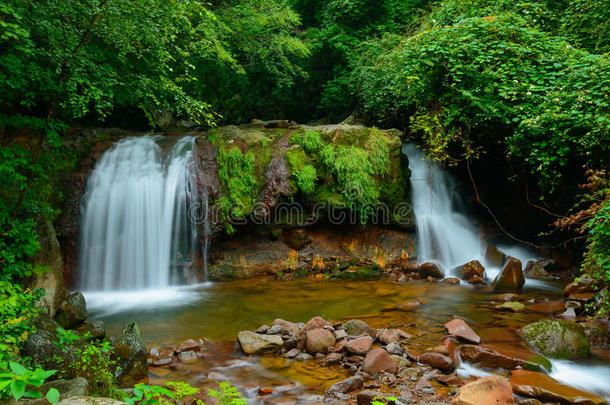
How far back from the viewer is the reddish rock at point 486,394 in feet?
10.4

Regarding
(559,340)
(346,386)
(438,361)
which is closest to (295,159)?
(438,361)

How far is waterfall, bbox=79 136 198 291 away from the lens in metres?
8.23

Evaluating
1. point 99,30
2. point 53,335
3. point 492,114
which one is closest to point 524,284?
point 492,114

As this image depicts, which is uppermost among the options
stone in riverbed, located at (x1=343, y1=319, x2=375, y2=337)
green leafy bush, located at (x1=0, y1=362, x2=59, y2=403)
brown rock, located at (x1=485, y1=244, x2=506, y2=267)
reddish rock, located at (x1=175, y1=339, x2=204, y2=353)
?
green leafy bush, located at (x1=0, y1=362, x2=59, y2=403)

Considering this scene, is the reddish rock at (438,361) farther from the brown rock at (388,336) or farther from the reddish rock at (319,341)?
the reddish rock at (319,341)

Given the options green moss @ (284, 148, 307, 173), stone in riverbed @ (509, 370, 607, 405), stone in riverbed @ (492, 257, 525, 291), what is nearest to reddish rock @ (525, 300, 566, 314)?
stone in riverbed @ (492, 257, 525, 291)

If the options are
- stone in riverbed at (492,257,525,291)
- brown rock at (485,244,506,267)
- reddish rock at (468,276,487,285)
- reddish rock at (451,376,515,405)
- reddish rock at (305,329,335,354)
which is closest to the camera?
reddish rock at (451,376,515,405)

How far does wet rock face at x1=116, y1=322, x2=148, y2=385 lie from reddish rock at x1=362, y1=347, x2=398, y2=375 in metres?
2.69

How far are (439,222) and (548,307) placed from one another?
4433 millimetres

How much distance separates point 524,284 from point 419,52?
606cm

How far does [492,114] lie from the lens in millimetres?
7160

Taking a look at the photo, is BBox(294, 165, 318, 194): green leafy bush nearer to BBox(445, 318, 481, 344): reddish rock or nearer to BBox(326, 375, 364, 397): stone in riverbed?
BBox(445, 318, 481, 344): reddish rock

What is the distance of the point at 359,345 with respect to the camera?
4.65 m

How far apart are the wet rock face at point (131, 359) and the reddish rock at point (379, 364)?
2.69 meters
